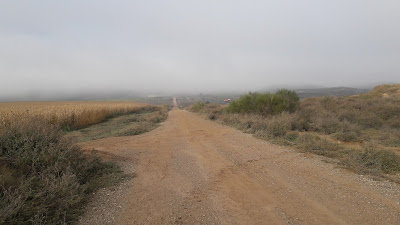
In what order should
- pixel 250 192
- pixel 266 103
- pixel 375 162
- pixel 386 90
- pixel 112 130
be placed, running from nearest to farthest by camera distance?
pixel 250 192 < pixel 375 162 < pixel 112 130 < pixel 266 103 < pixel 386 90

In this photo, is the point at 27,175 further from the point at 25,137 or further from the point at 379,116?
the point at 379,116

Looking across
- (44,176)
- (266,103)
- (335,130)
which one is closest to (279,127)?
(335,130)

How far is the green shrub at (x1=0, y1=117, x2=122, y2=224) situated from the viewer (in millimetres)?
3125

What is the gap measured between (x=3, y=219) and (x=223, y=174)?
427 centimetres

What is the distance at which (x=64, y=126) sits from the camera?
15141mm

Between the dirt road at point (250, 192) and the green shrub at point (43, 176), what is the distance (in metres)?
0.79

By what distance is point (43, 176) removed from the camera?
12.7 ft

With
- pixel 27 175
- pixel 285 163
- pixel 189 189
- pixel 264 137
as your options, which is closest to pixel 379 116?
pixel 264 137

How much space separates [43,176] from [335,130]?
12.1m

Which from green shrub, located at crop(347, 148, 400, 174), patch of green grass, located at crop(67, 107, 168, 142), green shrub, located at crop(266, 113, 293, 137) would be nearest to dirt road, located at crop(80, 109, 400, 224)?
green shrub, located at crop(347, 148, 400, 174)

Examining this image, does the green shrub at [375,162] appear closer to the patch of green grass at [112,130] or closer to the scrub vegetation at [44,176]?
the scrub vegetation at [44,176]

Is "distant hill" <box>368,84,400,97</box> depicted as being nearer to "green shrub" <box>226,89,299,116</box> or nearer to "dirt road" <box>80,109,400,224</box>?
"green shrub" <box>226,89,299,116</box>

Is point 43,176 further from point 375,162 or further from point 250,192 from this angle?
point 375,162

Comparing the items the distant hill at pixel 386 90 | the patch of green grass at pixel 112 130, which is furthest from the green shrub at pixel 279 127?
the distant hill at pixel 386 90
